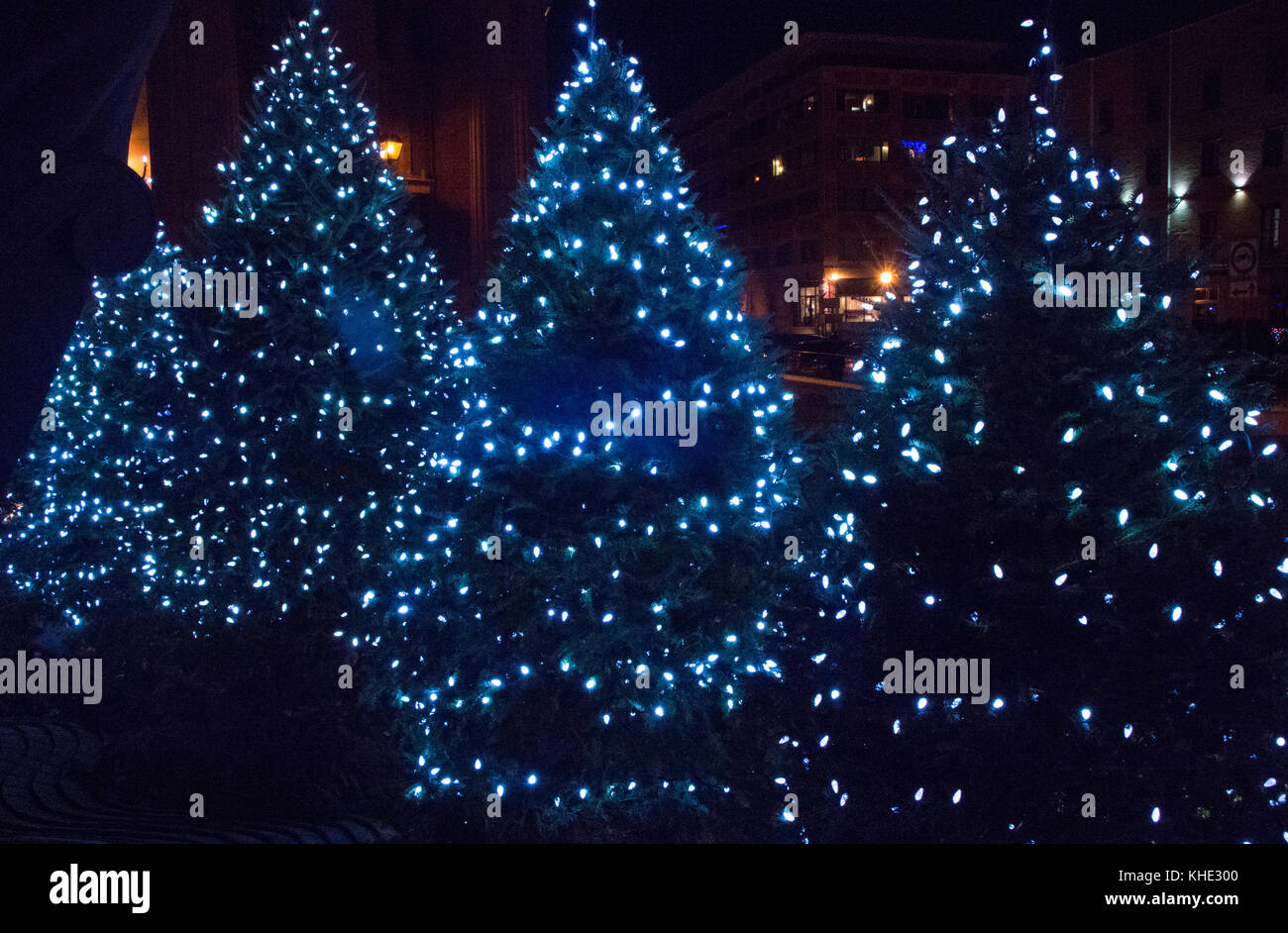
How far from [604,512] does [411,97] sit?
1503cm

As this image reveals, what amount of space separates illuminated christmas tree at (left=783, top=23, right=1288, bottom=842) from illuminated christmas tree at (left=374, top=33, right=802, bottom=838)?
1.06m

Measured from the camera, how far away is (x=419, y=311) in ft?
24.9

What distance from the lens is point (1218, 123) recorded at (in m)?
37.8

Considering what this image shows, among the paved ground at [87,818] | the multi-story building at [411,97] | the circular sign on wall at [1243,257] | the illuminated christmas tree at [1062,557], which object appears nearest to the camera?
the illuminated christmas tree at [1062,557]

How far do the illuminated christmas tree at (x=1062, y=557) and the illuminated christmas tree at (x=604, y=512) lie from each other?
41.7 inches

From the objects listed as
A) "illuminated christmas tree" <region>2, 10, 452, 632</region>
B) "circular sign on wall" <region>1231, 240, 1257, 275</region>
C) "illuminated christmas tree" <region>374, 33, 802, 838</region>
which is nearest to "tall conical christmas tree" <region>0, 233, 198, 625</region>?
"illuminated christmas tree" <region>2, 10, 452, 632</region>

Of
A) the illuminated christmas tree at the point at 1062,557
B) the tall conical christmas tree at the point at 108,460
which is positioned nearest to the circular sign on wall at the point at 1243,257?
the illuminated christmas tree at the point at 1062,557

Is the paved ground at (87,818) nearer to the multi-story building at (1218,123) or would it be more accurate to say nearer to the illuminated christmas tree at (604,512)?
the illuminated christmas tree at (604,512)

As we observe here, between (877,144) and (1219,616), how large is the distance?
61218 mm

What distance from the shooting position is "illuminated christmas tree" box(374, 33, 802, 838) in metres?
5.04

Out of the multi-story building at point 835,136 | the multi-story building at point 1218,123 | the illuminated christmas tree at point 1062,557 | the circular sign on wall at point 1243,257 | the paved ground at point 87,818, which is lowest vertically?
the paved ground at point 87,818

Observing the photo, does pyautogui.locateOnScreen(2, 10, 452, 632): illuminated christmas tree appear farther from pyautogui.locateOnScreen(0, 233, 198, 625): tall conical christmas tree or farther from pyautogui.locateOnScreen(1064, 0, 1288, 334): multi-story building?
pyautogui.locateOnScreen(1064, 0, 1288, 334): multi-story building

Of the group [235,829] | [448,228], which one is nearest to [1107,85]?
[448,228]

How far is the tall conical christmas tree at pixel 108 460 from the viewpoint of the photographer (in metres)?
6.83
